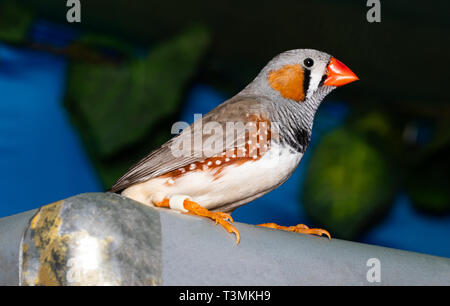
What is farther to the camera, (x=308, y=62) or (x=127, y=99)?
(x=127, y=99)

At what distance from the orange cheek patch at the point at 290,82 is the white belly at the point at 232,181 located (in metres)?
0.14

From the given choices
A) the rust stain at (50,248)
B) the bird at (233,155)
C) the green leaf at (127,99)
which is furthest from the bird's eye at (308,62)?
the green leaf at (127,99)

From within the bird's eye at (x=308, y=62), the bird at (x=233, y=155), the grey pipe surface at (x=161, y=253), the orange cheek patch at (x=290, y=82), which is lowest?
the grey pipe surface at (x=161, y=253)

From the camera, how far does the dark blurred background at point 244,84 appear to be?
2.12 metres

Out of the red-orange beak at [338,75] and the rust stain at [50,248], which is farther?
the red-orange beak at [338,75]

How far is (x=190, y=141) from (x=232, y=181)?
116 mm

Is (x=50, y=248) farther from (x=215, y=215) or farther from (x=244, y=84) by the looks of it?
(x=244, y=84)

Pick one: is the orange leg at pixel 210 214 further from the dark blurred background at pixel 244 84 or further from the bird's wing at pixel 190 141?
the dark blurred background at pixel 244 84

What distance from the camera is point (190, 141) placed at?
40.7 inches

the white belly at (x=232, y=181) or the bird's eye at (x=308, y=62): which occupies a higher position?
the bird's eye at (x=308, y=62)

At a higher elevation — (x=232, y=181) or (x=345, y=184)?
(x=232, y=181)

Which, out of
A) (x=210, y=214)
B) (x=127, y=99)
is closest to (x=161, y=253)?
(x=210, y=214)

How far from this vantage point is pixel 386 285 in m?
0.74

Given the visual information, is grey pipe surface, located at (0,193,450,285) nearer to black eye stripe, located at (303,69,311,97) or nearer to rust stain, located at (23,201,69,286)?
rust stain, located at (23,201,69,286)
